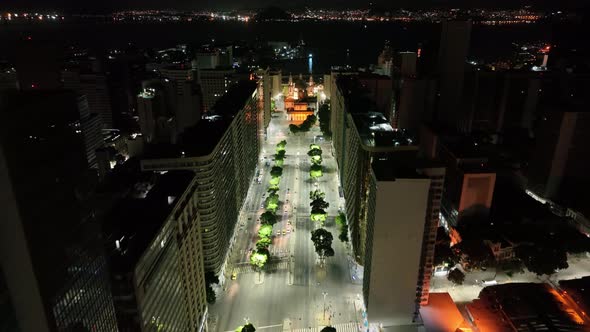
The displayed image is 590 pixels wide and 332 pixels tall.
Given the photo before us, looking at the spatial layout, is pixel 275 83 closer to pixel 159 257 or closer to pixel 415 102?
pixel 415 102

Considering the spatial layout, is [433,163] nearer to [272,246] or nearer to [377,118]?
[377,118]

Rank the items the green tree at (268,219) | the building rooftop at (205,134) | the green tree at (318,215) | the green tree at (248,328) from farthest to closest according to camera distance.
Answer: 1. the green tree at (318,215)
2. the green tree at (268,219)
3. the building rooftop at (205,134)
4. the green tree at (248,328)

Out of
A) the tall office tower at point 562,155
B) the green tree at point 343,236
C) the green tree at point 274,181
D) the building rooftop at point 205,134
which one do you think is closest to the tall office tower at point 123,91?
the building rooftop at point 205,134

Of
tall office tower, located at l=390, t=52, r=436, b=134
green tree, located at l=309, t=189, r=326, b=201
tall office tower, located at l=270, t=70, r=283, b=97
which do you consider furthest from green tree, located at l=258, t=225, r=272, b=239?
tall office tower, located at l=270, t=70, r=283, b=97

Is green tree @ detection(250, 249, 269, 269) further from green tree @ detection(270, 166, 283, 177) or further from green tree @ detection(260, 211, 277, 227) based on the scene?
green tree @ detection(270, 166, 283, 177)

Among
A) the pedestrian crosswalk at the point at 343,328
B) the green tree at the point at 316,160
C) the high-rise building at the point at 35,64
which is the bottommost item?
the pedestrian crosswalk at the point at 343,328

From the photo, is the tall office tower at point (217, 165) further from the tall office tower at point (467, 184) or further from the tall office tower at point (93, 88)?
the tall office tower at point (93, 88)

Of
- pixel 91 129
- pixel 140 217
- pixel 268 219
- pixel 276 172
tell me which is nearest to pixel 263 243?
pixel 268 219
